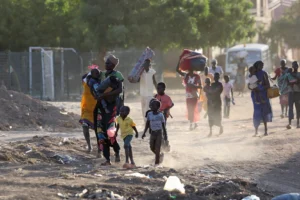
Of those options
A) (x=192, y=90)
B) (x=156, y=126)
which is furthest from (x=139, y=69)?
(x=156, y=126)

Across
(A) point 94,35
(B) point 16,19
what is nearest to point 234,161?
(A) point 94,35

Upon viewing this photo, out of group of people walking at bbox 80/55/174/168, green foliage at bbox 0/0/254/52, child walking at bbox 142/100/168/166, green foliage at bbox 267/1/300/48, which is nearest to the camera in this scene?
group of people walking at bbox 80/55/174/168

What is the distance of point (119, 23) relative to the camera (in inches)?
1340

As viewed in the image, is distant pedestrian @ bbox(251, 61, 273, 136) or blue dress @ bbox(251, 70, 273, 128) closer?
distant pedestrian @ bbox(251, 61, 273, 136)

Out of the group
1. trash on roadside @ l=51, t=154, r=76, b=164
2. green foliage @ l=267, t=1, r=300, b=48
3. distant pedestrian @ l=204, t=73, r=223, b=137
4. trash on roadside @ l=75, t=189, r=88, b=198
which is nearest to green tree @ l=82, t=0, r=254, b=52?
distant pedestrian @ l=204, t=73, r=223, b=137

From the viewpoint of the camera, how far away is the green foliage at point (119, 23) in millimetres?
33625

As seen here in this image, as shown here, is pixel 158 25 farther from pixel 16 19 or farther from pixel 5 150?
pixel 5 150

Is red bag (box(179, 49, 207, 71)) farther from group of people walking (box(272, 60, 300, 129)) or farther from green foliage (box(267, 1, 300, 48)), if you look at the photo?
green foliage (box(267, 1, 300, 48))

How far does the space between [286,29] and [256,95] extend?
160 ft

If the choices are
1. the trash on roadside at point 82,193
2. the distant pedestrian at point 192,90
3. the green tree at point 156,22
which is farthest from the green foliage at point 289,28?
the trash on roadside at point 82,193

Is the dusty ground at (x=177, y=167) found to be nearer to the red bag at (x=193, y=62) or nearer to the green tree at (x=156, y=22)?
the red bag at (x=193, y=62)

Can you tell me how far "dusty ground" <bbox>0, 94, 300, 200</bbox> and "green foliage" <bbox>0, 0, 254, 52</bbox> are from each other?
15638 millimetres

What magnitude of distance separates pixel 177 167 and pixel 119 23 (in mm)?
22966

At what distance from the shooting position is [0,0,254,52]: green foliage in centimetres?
3362
